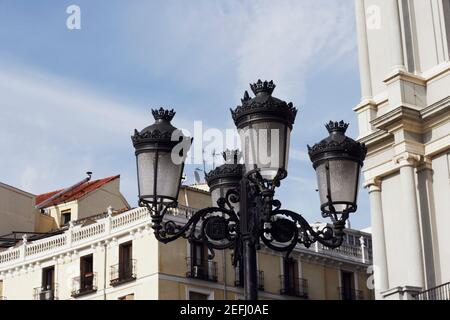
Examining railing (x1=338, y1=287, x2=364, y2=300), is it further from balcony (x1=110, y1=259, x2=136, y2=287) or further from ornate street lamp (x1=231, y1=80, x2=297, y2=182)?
ornate street lamp (x1=231, y1=80, x2=297, y2=182)

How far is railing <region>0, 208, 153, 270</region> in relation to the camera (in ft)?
122

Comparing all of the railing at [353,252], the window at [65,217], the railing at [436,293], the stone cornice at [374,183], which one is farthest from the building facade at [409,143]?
the window at [65,217]

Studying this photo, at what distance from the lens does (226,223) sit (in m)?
10.2

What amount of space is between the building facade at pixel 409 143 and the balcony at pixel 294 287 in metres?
14.5

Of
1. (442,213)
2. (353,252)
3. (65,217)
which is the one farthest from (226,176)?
(65,217)

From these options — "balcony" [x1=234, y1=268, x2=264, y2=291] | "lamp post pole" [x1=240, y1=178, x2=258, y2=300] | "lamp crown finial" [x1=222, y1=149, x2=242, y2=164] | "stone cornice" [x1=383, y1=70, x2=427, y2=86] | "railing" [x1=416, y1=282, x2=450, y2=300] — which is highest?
"stone cornice" [x1=383, y1=70, x2=427, y2=86]

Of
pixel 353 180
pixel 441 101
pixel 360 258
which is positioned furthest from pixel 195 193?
pixel 353 180

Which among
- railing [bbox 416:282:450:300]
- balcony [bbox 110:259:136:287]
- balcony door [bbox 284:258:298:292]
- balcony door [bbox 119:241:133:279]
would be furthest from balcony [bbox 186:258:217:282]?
railing [bbox 416:282:450:300]

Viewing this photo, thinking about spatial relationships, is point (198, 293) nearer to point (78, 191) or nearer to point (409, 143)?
point (78, 191)

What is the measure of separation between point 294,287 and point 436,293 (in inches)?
687

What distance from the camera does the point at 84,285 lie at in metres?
37.8

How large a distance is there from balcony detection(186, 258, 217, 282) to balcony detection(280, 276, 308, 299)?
9.74 feet

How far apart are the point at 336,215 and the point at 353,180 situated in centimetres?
37

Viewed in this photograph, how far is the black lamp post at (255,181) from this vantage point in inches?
384
